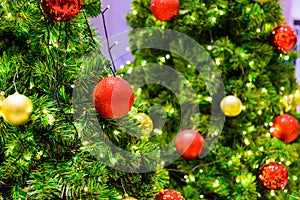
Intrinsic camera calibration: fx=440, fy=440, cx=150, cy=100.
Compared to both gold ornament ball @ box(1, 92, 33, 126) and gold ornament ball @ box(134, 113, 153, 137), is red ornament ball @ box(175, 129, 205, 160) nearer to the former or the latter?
gold ornament ball @ box(134, 113, 153, 137)

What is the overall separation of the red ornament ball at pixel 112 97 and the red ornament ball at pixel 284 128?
1.91ft

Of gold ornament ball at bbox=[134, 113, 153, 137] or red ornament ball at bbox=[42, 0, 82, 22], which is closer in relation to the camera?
red ornament ball at bbox=[42, 0, 82, 22]

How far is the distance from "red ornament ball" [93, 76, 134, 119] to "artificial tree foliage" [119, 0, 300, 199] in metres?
0.43

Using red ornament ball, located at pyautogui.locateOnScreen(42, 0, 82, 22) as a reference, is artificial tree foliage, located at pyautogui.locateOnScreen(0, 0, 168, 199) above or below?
below

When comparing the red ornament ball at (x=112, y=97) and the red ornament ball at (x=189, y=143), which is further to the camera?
the red ornament ball at (x=189, y=143)

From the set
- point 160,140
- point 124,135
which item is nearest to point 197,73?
point 160,140

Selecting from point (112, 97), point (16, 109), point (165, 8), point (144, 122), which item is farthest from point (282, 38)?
point (16, 109)

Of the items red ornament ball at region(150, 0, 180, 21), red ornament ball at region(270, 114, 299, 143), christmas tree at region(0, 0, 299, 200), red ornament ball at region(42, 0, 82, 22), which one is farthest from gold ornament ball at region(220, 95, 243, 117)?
red ornament ball at region(42, 0, 82, 22)

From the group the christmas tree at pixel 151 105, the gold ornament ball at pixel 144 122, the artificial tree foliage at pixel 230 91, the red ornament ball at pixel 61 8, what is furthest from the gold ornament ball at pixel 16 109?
the artificial tree foliage at pixel 230 91

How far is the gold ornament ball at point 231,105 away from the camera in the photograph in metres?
1.06

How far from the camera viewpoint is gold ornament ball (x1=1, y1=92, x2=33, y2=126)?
1.98 ft

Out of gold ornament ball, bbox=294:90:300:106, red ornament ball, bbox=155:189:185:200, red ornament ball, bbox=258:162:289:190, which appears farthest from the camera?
gold ornament ball, bbox=294:90:300:106

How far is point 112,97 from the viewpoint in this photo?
64 centimetres

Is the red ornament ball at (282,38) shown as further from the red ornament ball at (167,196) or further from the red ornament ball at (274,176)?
the red ornament ball at (167,196)
